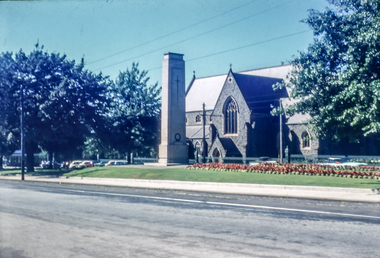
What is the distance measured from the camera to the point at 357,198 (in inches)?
636

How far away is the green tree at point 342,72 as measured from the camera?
1769cm

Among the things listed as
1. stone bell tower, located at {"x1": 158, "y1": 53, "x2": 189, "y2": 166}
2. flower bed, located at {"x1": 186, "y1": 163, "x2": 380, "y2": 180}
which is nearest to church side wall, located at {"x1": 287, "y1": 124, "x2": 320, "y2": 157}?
stone bell tower, located at {"x1": 158, "y1": 53, "x2": 189, "y2": 166}

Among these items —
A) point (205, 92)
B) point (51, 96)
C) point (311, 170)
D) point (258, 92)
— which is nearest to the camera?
point (311, 170)

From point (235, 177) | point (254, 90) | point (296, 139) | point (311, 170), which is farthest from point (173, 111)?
point (254, 90)

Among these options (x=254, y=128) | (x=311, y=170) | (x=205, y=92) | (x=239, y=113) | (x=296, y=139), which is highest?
(x=205, y=92)

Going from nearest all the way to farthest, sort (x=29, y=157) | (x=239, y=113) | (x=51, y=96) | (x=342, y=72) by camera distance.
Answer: (x=342, y=72) → (x=51, y=96) → (x=29, y=157) → (x=239, y=113)

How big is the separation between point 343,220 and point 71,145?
41082mm

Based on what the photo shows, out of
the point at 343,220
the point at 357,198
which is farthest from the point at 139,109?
the point at 343,220

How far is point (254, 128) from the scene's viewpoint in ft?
191

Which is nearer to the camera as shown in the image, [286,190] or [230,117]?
[286,190]

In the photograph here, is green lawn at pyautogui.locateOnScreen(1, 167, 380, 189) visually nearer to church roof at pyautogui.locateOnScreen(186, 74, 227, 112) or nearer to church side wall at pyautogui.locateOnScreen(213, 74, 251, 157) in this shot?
church side wall at pyautogui.locateOnScreen(213, 74, 251, 157)

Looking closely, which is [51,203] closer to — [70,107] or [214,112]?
[70,107]

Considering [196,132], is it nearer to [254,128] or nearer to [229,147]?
[229,147]

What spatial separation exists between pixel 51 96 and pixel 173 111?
13.7 m
